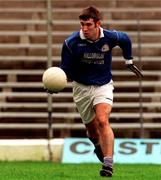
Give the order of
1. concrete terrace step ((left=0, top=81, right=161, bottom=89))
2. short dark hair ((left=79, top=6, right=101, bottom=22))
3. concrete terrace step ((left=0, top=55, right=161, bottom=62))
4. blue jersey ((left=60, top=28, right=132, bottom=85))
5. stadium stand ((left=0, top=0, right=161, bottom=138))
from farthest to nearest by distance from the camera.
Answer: concrete terrace step ((left=0, top=55, right=161, bottom=62)) → concrete terrace step ((left=0, top=81, right=161, bottom=89)) → stadium stand ((left=0, top=0, right=161, bottom=138)) → blue jersey ((left=60, top=28, right=132, bottom=85)) → short dark hair ((left=79, top=6, right=101, bottom=22))

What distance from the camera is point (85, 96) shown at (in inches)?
406

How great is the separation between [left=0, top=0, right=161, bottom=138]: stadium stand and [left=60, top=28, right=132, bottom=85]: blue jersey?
225 inches

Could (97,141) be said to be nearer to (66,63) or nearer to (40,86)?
(66,63)

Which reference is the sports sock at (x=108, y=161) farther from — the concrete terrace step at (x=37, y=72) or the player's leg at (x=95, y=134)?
the concrete terrace step at (x=37, y=72)

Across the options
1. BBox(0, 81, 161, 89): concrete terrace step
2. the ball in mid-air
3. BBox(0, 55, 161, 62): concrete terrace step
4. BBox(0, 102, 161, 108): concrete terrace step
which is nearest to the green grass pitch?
the ball in mid-air

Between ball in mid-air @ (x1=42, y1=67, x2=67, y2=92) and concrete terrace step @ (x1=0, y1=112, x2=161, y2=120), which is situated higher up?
ball in mid-air @ (x1=42, y1=67, x2=67, y2=92)

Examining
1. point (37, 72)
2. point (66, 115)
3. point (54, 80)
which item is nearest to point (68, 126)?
point (66, 115)

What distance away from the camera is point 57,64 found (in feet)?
56.1

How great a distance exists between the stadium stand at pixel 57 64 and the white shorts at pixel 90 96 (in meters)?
5.40

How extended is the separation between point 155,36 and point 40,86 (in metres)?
2.50

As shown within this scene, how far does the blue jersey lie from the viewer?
10.1 metres

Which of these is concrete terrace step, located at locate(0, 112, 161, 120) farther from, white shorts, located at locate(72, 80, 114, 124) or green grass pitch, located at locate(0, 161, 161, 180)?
white shorts, located at locate(72, 80, 114, 124)

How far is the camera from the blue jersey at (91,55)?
10055 mm

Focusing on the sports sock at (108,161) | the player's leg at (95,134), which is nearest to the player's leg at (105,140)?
the sports sock at (108,161)
